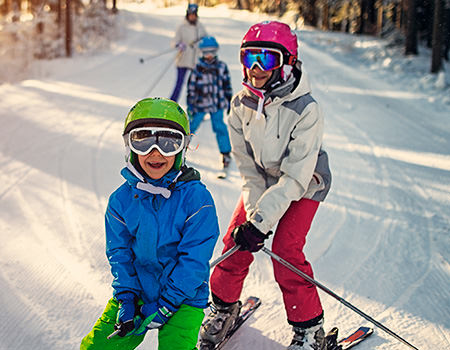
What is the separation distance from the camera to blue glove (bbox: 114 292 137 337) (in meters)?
2.37

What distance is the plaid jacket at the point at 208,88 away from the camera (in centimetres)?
667

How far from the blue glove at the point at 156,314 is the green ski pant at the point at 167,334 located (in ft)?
0.13

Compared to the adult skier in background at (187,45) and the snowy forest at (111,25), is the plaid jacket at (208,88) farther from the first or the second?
the snowy forest at (111,25)

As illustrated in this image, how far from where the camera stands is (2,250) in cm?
441

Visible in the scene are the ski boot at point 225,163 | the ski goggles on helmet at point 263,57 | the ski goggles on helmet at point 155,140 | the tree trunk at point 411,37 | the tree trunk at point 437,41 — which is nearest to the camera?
the ski goggles on helmet at point 155,140

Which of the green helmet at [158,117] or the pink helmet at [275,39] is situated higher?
the pink helmet at [275,39]

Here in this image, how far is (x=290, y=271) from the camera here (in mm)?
2979

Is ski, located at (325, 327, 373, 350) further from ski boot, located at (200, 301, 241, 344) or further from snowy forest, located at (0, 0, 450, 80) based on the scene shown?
snowy forest, located at (0, 0, 450, 80)

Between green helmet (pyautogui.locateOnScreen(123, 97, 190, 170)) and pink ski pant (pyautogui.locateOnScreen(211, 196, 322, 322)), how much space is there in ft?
2.80

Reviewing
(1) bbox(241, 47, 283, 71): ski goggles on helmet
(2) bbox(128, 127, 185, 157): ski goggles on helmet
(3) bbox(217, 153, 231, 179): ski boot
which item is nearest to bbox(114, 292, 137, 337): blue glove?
(2) bbox(128, 127, 185, 157): ski goggles on helmet

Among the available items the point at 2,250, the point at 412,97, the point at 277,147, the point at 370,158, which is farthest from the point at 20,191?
the point at 412,97

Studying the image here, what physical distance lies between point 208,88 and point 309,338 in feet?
14.0

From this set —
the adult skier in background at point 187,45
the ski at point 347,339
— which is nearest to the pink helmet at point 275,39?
the ski at point 347,339

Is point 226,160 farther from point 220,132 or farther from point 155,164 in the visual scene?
point 155,164
